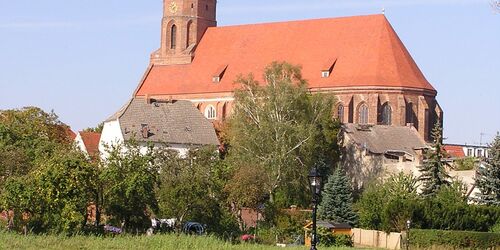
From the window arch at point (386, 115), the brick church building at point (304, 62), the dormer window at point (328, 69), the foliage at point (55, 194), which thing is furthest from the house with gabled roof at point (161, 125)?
the foliage at point (55, 194)

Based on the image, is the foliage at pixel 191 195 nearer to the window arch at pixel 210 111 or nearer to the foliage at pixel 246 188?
the foliage at pixel 246 188

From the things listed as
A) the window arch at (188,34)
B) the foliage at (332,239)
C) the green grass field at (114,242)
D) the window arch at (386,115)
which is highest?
the window arch at (188,34)

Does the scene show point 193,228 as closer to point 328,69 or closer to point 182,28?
point 328,69

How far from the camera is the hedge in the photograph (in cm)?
4828

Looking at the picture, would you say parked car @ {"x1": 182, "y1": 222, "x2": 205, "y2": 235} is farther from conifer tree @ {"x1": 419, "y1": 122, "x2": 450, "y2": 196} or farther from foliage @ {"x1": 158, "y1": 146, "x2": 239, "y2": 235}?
conifer tree @ {"x1": 419, "y1": 122, "x2": 450, "y2": 196}

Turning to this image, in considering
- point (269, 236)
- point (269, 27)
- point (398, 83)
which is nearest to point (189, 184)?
point (269, 236)

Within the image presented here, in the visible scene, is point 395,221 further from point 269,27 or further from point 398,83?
point 269,27

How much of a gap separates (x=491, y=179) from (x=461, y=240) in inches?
356

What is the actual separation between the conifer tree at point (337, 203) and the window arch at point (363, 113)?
2135 cm

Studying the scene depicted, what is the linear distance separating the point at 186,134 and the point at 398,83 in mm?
18108

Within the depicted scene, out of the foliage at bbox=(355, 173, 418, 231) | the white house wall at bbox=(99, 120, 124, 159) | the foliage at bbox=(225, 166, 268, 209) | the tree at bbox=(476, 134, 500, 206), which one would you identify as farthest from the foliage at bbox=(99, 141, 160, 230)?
the white house wall at bbox=(99, 120, 124, 159)

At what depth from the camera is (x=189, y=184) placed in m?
53.5

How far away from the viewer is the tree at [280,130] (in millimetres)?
67562

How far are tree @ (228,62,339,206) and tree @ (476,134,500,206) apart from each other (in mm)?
12758
